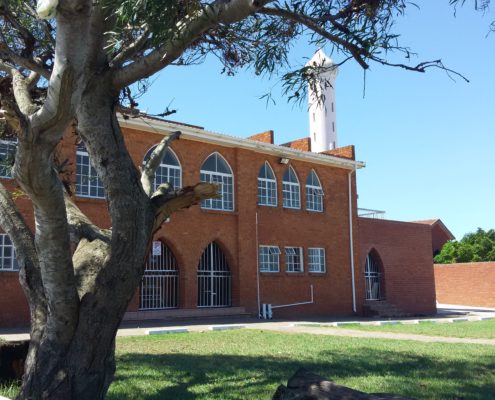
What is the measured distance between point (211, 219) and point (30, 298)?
54.5 feet

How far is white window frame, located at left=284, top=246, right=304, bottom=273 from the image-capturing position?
82.8ft

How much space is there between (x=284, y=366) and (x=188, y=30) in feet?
18.9

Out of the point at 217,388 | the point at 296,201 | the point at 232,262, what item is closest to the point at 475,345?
the point at 217,388

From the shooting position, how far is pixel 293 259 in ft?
83.8

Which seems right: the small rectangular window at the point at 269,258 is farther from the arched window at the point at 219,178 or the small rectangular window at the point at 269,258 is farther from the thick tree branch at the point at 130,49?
the thick tree branch at the point at 130,49

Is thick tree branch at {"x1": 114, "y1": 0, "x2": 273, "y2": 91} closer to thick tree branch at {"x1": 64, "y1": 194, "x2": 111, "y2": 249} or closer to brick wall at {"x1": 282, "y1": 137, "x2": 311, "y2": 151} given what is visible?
thick tree branch at {"x1": 64, "y1": 194, "x2": 111, "y2": 249}

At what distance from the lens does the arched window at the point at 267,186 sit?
2477 cm

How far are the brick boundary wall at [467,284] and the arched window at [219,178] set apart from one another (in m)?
22.4

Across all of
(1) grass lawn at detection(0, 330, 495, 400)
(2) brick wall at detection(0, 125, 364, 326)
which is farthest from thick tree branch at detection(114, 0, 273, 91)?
(2) brick wall at detection(0, 125, 364, 326)

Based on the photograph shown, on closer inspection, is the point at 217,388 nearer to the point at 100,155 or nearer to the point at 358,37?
the point at 100,155

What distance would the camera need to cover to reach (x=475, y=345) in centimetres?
1302

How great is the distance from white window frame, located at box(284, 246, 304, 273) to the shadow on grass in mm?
13946

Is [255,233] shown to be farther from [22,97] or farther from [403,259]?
[22,97]

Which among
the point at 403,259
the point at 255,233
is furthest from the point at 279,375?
the point at 403,259
